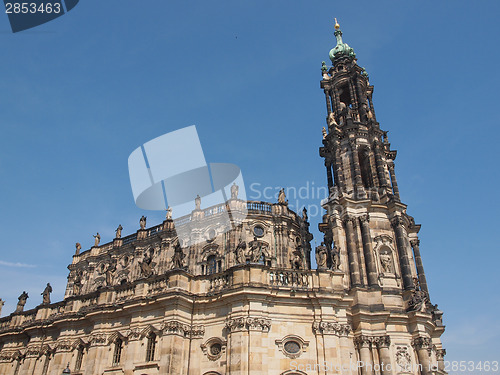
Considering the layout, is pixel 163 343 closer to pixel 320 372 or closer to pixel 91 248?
pixel 320 372

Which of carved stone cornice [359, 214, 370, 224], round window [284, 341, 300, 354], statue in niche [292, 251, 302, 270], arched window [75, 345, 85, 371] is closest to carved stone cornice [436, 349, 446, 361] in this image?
carved stone cornice [359, 214, 370, 224]

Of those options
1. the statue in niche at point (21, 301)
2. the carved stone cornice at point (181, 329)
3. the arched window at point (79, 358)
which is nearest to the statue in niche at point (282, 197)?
the carved stone cornice at point (181, 329)

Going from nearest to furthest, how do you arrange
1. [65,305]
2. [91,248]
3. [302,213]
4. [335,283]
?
[335,283]
[65,305]
[302,213]
[91,248]

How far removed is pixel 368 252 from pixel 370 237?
4.48ft

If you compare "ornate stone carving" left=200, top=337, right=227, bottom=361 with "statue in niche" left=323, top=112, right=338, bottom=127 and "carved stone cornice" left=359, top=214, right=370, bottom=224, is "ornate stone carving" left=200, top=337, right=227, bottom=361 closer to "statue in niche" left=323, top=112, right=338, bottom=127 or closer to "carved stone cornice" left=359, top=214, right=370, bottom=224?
"carved stone cornice" left=359, top=214, right=370, bottom=224

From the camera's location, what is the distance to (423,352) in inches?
1040

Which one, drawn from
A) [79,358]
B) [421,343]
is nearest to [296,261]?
[421,343]

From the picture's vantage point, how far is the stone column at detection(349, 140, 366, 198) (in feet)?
109

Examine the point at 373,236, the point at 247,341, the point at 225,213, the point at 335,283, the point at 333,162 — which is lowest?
the point at 247,341

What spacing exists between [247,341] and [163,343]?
4.64 metres

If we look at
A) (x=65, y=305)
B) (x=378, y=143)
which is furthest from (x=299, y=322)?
(x=378, y=143)

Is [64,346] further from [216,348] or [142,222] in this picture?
[142,222]

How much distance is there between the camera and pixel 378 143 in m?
36.5

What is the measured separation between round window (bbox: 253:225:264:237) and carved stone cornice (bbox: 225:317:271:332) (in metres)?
13.3
